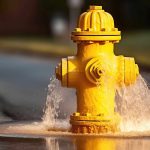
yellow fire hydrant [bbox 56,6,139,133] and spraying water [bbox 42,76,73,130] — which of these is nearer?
yellow fire hydrant [bbox 56,6,139,133]

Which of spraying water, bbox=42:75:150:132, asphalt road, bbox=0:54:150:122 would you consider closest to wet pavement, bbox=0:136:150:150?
spraying water, bbox=42:75:150:132

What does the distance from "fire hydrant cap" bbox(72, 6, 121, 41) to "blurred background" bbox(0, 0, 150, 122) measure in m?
2.38

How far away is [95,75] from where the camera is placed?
30.0 ft

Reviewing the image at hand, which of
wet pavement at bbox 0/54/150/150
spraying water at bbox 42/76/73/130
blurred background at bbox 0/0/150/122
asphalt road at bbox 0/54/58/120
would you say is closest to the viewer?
wet pavement at bbox 0/54/150/150

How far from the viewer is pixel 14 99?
13.7 metres

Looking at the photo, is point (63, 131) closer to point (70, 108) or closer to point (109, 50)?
point (109, 50)

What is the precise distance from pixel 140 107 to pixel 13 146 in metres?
2.97

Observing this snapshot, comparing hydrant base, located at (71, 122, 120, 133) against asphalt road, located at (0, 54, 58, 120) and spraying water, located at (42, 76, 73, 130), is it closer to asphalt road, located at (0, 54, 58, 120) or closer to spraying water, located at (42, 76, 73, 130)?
spraying water, located at (42, 76, 73, 130)

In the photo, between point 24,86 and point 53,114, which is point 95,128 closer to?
point 53,114

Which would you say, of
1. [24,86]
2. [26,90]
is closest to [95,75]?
[26,90]

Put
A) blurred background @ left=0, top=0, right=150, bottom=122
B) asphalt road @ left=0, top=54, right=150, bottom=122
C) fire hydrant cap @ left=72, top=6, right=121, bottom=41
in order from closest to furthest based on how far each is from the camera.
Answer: fire hydrant cap @ left=72, top=6, right=121, bottom=41, asphalt road @ left=0, top=54, right=150, bottom=122, blurred background @ left=0, top=0, right=150, bottom=122

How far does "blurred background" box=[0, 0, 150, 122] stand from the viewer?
45.7ft

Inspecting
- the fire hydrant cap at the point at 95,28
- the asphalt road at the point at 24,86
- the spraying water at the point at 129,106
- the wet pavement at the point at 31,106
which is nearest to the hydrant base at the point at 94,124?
the wet pavement at the point at 31,106

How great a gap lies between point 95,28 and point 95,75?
0.48m
